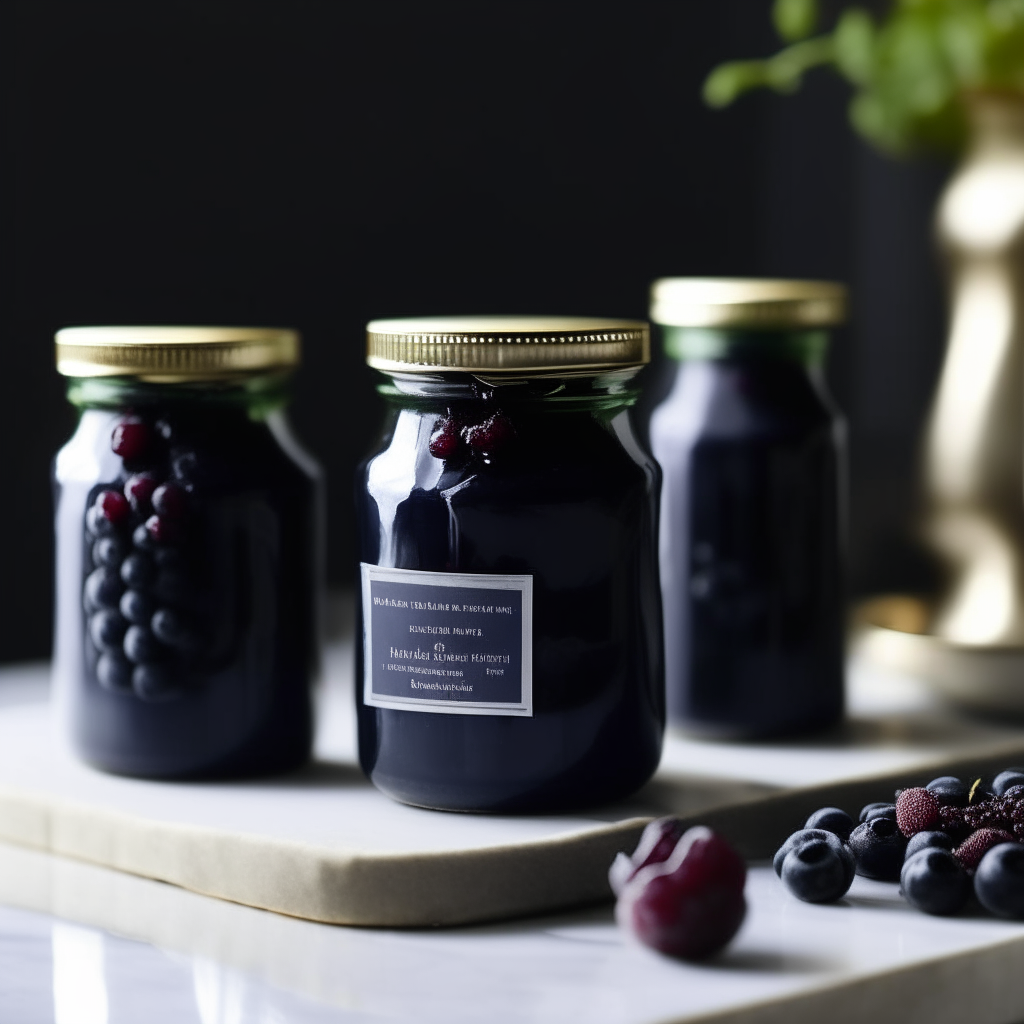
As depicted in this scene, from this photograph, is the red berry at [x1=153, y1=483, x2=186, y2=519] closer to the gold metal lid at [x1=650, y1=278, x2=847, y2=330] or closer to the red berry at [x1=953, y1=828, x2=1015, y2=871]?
the gold metal lid at [x1=650, y1=278, x2=847, y2=330]

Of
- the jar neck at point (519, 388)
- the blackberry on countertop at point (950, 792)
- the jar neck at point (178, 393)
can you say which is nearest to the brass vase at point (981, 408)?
the blackberry on countertop at point (950, 792)

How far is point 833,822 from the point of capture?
3.02 feet

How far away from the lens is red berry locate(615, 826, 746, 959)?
765 mm

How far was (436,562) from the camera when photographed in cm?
90

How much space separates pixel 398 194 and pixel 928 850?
3.35 feet

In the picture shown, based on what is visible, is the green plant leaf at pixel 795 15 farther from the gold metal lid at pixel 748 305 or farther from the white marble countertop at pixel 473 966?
the white marble countertop at pixel 473 966

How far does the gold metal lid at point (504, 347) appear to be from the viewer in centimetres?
88

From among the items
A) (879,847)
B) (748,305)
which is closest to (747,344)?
(748,305)

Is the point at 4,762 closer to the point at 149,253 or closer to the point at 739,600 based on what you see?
the point at 739,600

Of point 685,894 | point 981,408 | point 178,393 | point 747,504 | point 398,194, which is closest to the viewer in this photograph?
point 685,894

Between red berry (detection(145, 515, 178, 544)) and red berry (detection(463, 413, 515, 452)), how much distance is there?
195 mm

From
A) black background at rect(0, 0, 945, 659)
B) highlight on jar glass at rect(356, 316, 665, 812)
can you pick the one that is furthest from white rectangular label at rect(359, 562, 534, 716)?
black background at rect(0, 0, 945, 659)

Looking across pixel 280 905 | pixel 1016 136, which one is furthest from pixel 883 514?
pixel 280 905

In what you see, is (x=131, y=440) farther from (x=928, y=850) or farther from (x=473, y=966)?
(x=928, y=850)
